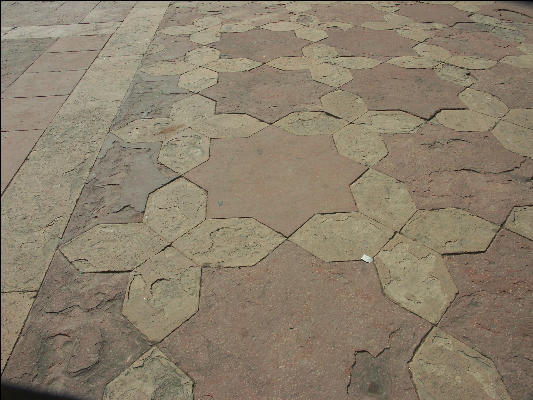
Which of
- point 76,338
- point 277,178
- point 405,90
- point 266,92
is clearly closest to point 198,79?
point 266,92

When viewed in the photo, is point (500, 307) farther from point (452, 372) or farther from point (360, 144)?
point (360, 144)

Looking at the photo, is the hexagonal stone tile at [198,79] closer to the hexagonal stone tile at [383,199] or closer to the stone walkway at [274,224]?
the stone walkway at [274,224]

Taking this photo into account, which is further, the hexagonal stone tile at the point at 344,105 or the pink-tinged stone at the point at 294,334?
the hexagonal stone tile at the point at 344,105

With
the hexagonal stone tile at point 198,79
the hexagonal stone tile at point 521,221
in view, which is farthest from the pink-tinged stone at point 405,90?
the hexagonal stone tile at point 198,79

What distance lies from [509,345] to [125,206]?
179cm

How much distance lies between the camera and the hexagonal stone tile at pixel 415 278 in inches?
54.9

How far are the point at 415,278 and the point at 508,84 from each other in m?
2.15

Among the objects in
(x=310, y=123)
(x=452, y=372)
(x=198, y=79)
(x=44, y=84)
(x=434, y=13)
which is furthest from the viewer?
(x=434, y=13)

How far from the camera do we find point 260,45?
349 centimetres

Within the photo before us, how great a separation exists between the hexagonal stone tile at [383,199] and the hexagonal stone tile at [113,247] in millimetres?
1018

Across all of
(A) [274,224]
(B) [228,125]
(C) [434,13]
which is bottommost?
(A) [274,224]

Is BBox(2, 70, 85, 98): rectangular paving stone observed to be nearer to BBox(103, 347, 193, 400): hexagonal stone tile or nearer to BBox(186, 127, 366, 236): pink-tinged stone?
BBox(186, 127, 366, 236): pink-tinged stone

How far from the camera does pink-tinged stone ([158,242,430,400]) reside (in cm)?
119

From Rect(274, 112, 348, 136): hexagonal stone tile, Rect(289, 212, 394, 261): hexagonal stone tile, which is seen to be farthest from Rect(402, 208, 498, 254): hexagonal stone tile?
Rect(274, 112, 348, 136): hexagonal stone tile
